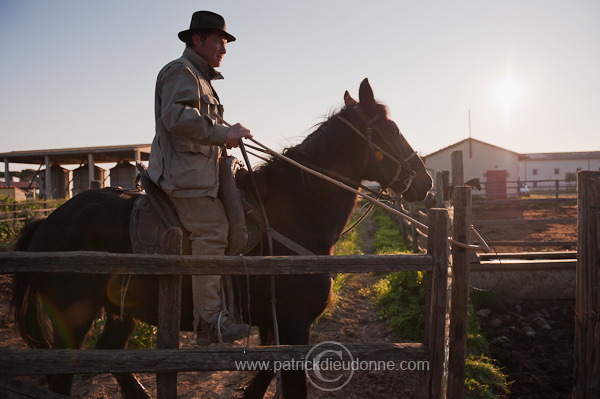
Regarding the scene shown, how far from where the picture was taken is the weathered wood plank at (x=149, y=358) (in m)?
2.48

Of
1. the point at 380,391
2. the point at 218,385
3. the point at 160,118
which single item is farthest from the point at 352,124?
the point at 218,385

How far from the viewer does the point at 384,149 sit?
372 cm

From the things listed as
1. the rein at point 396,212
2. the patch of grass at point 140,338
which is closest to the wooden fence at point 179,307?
the rein at point 396,212

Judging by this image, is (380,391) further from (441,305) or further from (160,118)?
(160,118)

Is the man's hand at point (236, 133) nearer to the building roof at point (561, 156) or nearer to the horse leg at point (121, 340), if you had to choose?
the horse leg at point (121, 340)

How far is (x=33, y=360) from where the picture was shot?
249 cm

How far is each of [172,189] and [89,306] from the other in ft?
4.32

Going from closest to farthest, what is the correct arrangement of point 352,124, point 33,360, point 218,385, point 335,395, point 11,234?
point 33,360 < point 352,124 < point 335,395 < point 218,385 < point 11,234

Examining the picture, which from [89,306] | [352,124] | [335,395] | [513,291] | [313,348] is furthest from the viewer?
[513,291]

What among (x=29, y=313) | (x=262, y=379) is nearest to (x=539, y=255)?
(x=262, y=379)

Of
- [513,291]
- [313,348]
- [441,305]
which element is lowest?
[513,291]

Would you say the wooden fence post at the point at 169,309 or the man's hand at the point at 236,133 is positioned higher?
the man's hand at the point at 236,133

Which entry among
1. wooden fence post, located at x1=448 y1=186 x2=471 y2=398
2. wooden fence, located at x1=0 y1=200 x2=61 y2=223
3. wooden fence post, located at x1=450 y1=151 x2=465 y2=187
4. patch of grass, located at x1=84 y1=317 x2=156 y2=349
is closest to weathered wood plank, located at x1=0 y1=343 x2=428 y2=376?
wooden fence post, located at x1=448 y1=186 x2=471 y2=398

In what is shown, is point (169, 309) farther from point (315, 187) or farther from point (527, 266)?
point (527, 266)
